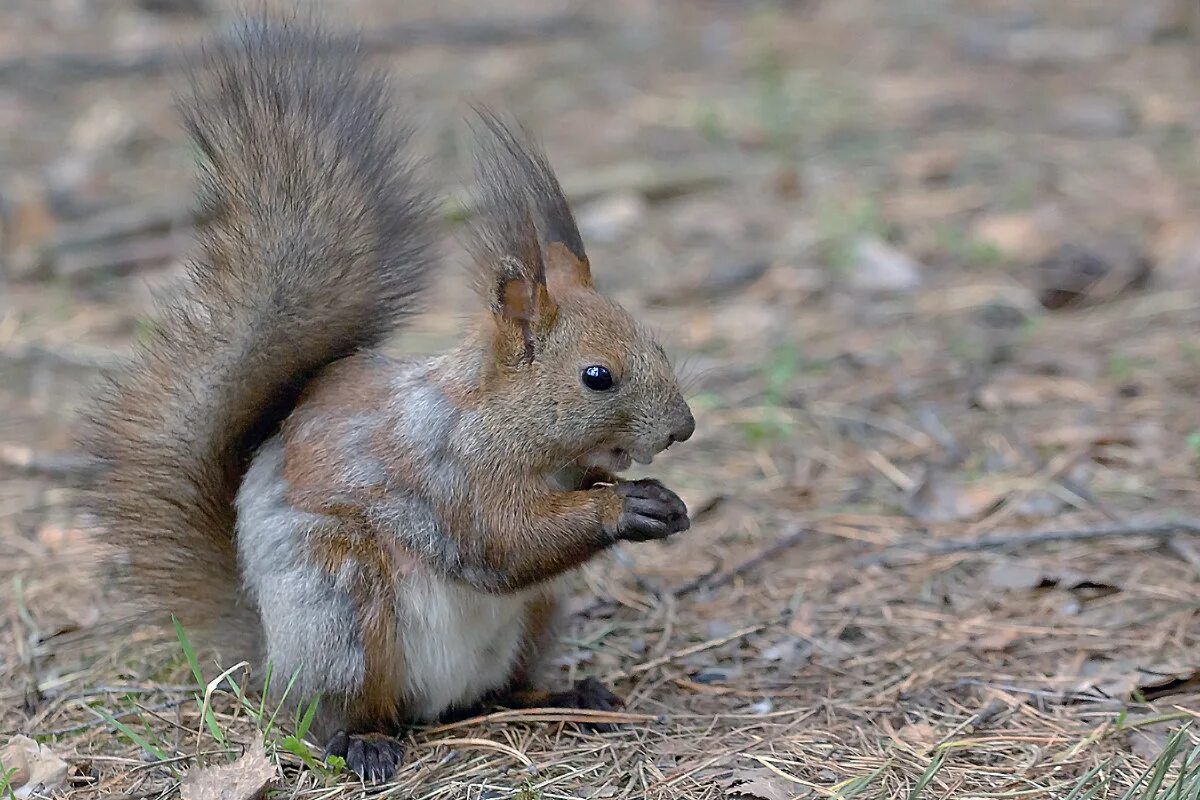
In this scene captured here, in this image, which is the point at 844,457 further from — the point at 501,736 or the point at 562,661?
the point at 501,736

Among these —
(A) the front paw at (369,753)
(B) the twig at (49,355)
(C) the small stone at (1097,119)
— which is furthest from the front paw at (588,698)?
(C) the small stone at (1097,119)

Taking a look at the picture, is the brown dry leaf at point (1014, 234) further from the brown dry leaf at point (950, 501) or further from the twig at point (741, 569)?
the twig at point (741, 569)

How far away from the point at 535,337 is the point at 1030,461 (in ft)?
5.15

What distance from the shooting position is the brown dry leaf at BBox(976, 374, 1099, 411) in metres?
3.59

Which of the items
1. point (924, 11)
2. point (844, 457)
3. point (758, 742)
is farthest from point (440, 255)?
point (924, 11)

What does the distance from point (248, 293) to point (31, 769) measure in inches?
31.7

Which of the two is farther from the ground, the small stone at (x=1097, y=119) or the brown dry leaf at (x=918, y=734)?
the small stone at (x=1097, y=119)

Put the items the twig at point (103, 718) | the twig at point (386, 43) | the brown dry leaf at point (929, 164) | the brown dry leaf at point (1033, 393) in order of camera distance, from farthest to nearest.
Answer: the twig at point (386, 43) < the brown dry leaf at point (929, 164) < the brown dry leaf at point (1033, 393) < the twig at point (103, 718)

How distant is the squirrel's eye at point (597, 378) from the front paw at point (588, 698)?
568mm

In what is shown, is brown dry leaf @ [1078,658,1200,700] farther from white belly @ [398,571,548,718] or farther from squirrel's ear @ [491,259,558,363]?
squirrel's ear @ [491,259,558,363]

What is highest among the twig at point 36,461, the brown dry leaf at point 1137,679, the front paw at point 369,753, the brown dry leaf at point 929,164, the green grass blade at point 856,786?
the brown dry leaf at point 929,164

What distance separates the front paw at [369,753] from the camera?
212 cm

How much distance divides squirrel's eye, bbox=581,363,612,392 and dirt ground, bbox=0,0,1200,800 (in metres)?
0.58

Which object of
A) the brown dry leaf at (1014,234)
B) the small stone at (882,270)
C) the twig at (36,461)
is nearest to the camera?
the twig at (36,461)
